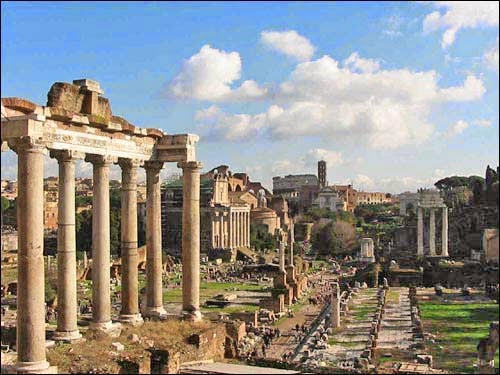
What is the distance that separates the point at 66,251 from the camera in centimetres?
1388

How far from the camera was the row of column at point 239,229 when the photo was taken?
8000cm

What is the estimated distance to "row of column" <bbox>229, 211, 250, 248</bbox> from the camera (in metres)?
80.0

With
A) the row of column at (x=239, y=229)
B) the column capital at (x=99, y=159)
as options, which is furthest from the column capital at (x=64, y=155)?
the row of column at (x=239, y=229)

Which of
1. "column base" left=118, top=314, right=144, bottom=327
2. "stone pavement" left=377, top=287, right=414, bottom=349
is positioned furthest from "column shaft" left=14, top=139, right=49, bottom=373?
"stone pavement" left=377, top=287, right=414, bottom=349

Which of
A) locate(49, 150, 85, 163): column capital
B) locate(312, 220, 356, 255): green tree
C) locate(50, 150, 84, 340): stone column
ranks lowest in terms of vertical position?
locate(312, 220, 356, 255): green tree

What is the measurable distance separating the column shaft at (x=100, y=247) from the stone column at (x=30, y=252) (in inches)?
118

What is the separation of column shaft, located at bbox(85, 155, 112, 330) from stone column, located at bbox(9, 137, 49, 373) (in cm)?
300

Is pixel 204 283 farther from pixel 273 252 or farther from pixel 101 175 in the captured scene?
pixel 101 175

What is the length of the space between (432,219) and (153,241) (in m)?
54.4

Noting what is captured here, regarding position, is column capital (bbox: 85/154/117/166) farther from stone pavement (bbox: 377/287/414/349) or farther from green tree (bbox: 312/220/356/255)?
green tree (bbox: 312/220/356/255)

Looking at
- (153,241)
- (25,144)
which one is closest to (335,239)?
(153,241)

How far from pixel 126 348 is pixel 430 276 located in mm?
43485

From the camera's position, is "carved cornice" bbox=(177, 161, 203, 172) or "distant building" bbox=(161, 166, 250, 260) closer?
"carved cornice" bbox=(177, 161, 203, 172)

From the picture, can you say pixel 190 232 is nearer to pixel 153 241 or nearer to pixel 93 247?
pixel 153 241
